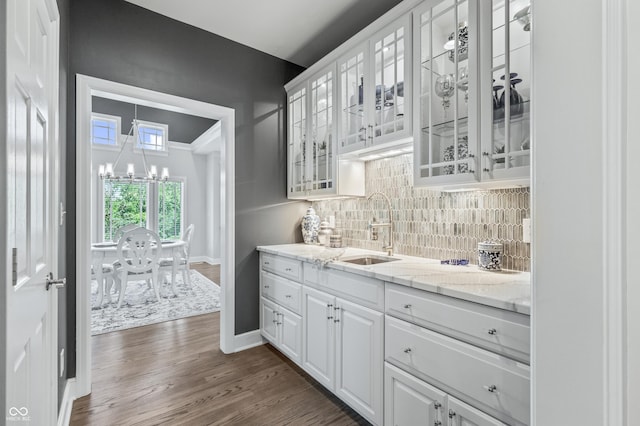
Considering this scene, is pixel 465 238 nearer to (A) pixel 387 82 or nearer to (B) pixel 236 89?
(A) pixel 387 82

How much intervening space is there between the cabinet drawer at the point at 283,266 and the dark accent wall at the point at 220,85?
0.20m

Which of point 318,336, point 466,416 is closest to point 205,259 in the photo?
point 318,336

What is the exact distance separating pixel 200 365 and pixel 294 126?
2374 millimetres

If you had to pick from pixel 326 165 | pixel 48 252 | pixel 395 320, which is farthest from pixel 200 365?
pixel 326 165

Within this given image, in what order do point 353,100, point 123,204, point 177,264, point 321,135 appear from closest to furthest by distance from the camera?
point 353,100
point 321,135
point 177,264
point 123,204

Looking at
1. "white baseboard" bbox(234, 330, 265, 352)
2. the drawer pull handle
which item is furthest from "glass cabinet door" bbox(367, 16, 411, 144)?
"white baseboard" bbox(234, 330, 265, 352)

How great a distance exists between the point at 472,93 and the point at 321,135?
1.42m

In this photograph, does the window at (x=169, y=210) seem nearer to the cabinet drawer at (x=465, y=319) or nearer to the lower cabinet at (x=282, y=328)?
the lower cabinet at (x=282, y=328)

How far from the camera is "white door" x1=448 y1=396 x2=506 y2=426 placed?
125 cm

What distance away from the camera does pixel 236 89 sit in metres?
2.98

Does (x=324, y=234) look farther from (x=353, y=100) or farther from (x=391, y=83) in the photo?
(x=391, y=83)

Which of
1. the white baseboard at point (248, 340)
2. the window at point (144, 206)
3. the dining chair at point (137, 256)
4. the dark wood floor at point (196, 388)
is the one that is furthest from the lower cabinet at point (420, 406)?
the window at point (144, 206)

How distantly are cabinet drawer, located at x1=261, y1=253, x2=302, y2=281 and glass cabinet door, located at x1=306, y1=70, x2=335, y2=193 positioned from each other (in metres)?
0.70

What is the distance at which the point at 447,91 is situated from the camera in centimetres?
178
